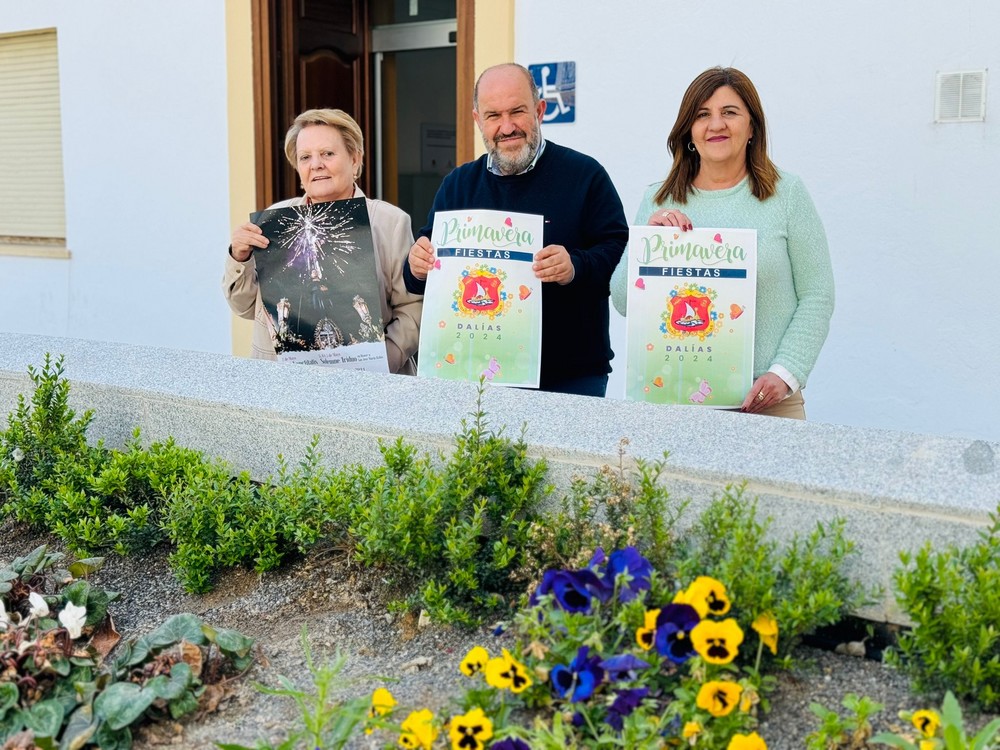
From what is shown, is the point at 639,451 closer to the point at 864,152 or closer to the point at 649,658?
the point at 649,658

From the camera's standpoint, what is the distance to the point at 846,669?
2123 millimetres

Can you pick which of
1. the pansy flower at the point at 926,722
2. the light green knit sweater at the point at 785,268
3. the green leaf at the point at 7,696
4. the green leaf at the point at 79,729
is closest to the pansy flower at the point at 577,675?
the pansy flower at the point at 926,722

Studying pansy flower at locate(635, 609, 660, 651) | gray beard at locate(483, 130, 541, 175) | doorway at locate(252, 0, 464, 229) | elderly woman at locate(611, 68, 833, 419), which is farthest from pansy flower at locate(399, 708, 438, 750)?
doorway at locate(252, 0, 464, 229)

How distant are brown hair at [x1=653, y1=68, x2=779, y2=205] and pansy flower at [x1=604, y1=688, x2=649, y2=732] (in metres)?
A: 1.61

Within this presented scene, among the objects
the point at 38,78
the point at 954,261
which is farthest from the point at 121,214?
the point at 954,261

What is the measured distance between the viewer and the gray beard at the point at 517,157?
11.3ft

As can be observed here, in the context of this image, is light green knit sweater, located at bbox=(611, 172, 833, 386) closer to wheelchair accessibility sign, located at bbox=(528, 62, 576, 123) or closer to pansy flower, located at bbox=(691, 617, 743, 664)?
pansy flower, located at bbox=(691, 617, 743, 664)

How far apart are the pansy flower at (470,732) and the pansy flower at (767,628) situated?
0.49 metres

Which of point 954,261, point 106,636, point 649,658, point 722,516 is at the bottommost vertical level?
point 106,636

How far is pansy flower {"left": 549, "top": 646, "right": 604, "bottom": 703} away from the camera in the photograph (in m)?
1.88

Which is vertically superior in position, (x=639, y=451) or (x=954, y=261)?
(x=954, y=261)

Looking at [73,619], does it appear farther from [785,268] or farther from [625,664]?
[785,268]

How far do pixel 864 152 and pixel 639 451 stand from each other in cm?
320

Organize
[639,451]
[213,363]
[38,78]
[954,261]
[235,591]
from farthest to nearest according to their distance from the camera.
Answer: [38,78] < [954,261] < [213,363] < [235,591] < [639,451]
